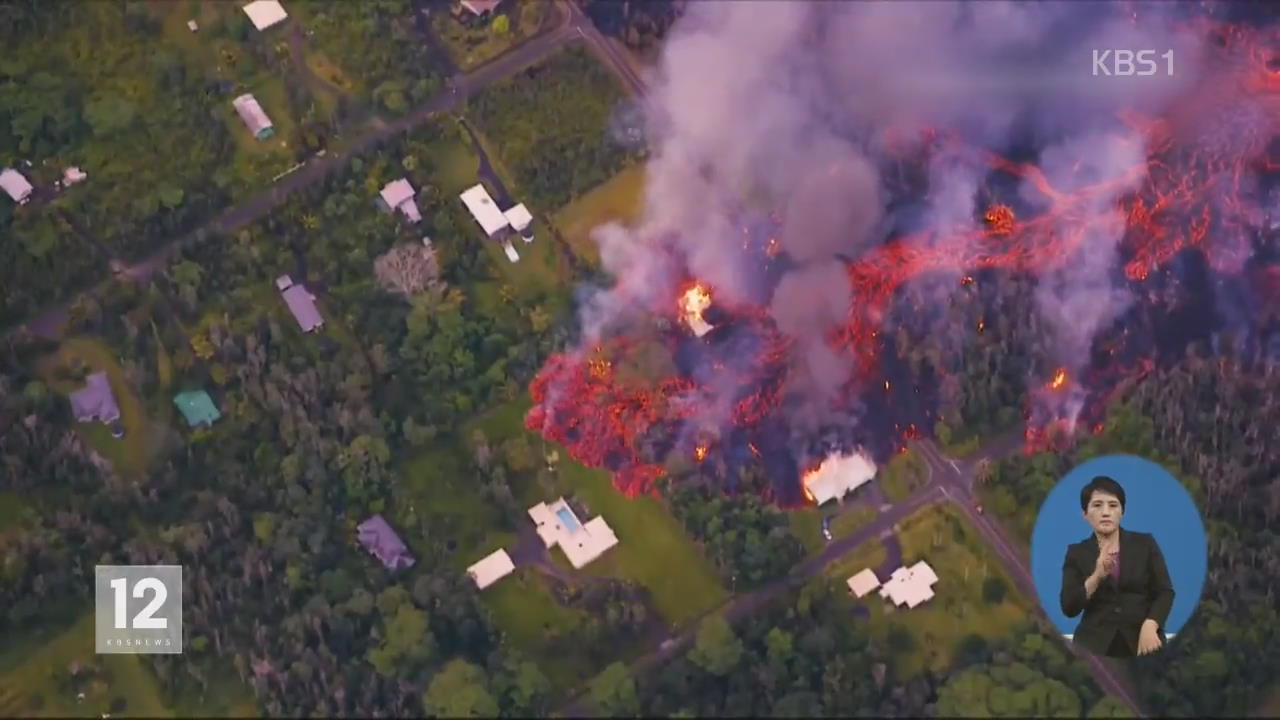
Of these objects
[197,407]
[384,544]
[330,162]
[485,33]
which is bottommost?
[384,544]

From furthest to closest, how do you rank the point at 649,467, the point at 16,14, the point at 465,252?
the point at 16,14, the point at 465,252, the point at 649,467

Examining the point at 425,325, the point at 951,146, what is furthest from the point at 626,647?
the point at 951,146

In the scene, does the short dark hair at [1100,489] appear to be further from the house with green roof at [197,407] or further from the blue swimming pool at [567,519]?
the house with green roof at [197,407]

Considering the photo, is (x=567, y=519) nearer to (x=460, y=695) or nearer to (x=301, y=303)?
(x=460, y=695)

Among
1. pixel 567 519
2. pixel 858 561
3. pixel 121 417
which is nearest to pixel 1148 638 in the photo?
pixel 858 561

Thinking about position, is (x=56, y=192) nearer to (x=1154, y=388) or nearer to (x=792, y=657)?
(x=792, y=657)

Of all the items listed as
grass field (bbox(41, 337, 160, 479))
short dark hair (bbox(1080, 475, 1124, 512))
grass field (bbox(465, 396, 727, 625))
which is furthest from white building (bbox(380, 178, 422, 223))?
short dark hair (bbox(1080, 475, 1124, 512))
